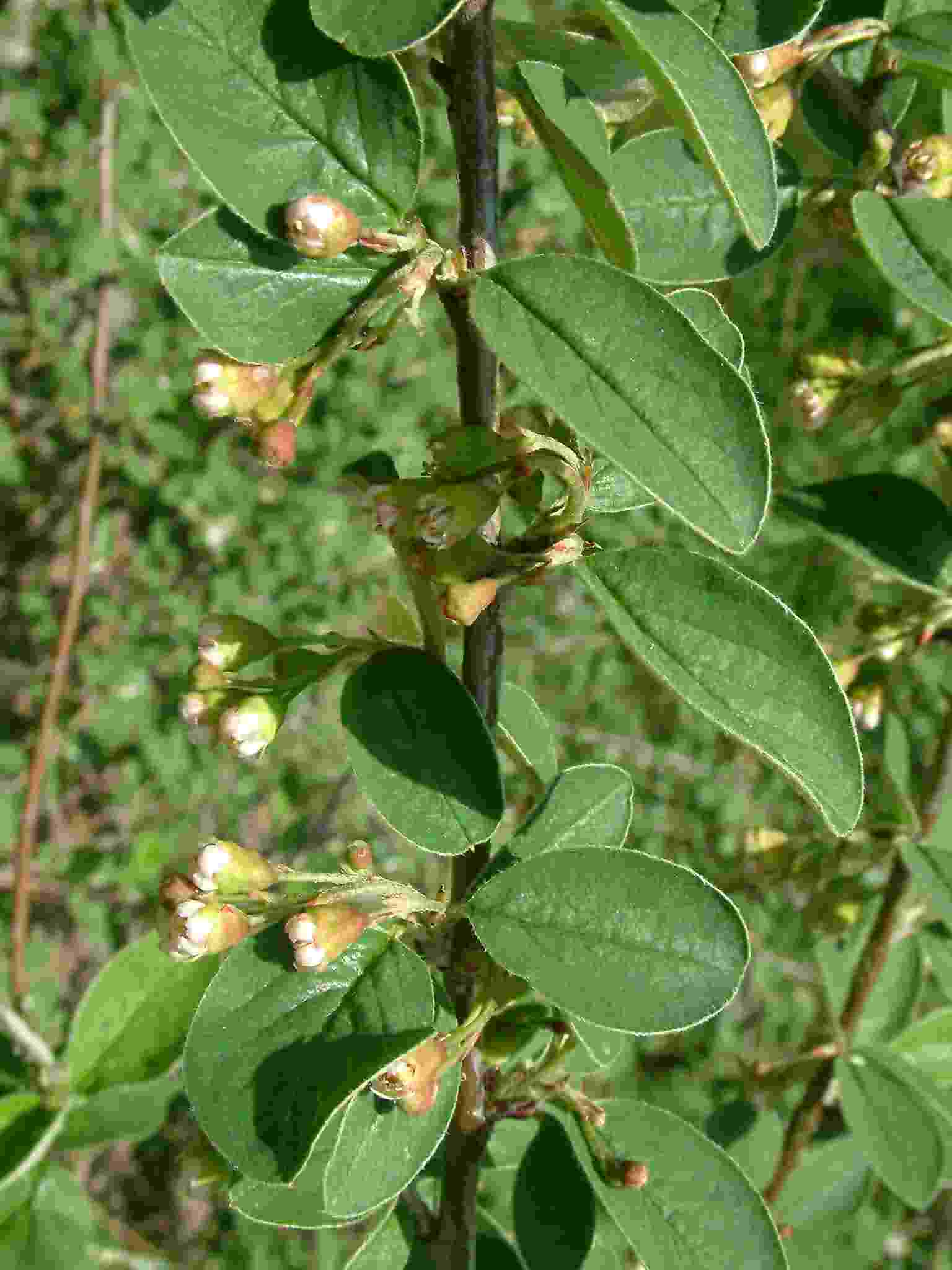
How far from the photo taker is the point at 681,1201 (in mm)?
1007

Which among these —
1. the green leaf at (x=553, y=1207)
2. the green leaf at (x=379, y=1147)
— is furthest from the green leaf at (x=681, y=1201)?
the green leaf at (x=379, y=1147)

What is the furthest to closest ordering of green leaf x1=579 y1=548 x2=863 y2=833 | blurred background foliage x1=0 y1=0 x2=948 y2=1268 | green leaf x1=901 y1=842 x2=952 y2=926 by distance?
1. blurred background foliage x1=0 y1=0 x2=948 y2=1268
2. green leaf x1=901 y1=842 x2=952 y2=926
3. green leaf x1=579 y1=548 x2=863 y2=833

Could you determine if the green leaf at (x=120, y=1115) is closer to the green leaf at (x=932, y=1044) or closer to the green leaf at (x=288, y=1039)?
the green leaf at (x=288, y=1039)

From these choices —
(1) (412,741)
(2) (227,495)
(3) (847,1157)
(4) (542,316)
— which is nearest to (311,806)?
(2) (227,495)

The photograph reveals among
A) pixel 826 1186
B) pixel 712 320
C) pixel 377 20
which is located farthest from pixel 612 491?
pixel 826 1186

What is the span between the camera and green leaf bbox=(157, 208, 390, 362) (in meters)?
0.81

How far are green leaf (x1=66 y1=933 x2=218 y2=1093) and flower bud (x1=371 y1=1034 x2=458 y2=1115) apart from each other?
693mm

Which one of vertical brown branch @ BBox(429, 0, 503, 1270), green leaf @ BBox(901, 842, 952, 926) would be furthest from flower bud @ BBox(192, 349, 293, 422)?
green leaf @ BBox(901, 842, 952, 926)

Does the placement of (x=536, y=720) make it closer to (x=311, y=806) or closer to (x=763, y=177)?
(x=763, y=177)

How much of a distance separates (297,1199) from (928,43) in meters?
1.00

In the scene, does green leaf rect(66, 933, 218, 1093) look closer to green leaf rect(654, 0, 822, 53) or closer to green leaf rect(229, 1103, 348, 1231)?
green leaf rect(229, 1103, 348, 1231)

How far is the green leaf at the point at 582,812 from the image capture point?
3.33 feet

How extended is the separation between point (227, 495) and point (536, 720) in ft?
6.72

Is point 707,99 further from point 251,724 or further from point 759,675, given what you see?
point 251,724
